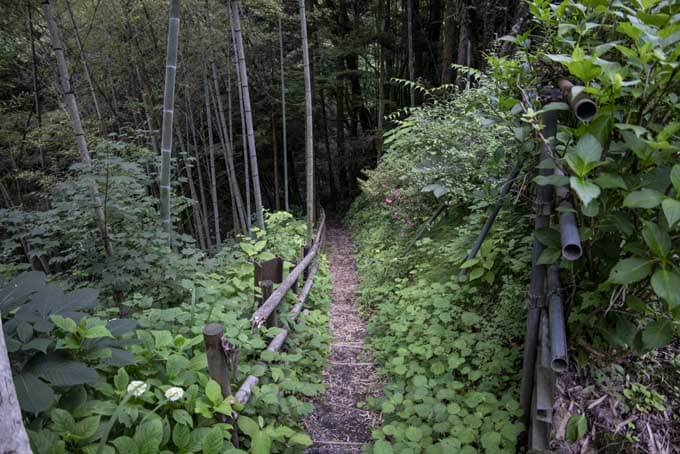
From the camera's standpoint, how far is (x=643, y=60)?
1.05 meters

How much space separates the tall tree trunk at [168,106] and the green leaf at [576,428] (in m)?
2.92

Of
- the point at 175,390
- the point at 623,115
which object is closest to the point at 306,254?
the point at 175,390

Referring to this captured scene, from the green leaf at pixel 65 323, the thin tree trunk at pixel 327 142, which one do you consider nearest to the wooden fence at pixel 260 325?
the green leaf at pixel 65 323

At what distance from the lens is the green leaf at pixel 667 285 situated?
1000 mm

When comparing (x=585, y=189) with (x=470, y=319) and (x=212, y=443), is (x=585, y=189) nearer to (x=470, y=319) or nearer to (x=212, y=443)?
(x=212, y=443)

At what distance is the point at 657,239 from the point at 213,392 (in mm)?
1583

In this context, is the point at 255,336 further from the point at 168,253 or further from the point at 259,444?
the point at 168,253

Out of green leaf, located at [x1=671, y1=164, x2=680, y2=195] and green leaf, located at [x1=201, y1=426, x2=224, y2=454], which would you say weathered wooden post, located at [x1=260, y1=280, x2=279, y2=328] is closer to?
green leaf, located at [x1=201, y1=426, x2=224, y2=454]

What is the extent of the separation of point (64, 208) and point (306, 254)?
8.26 feet

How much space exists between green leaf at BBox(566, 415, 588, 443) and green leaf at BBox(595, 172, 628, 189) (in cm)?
83

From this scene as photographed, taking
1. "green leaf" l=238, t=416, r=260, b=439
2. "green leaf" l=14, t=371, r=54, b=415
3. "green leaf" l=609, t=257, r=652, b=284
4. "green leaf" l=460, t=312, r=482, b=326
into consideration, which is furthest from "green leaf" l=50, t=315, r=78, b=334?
"green leaf" l=460, t=312, r=482, b=326

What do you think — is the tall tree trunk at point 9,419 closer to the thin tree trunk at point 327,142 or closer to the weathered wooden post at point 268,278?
the weathered wooden post at point 268,278

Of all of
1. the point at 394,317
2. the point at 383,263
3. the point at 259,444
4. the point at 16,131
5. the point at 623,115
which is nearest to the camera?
the point at 623,115

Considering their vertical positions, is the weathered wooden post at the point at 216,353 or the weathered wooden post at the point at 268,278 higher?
the weathered wooden post at the point at 216,353
